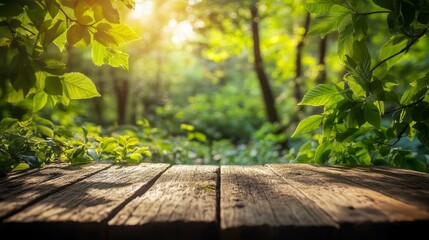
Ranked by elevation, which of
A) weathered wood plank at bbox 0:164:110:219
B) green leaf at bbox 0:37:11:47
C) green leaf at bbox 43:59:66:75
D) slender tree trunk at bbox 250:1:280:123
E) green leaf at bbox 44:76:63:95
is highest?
slender tree trunk at bbox 250:1:280:123

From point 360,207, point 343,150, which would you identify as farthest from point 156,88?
point 360,207

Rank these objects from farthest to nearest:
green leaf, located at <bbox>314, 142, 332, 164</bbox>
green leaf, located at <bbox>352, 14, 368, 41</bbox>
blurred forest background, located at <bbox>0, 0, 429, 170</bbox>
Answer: blurred forest background, located at <bbox>0, 0, 429, 170</bbox> → green leaf, located at <bbox>314, 142, 332, 164</bbox> → green leaf, located at <bbox>352, 14, 368, 41</bbox>

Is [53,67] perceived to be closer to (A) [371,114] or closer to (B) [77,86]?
(B) [77,86]

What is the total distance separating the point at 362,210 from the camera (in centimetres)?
93

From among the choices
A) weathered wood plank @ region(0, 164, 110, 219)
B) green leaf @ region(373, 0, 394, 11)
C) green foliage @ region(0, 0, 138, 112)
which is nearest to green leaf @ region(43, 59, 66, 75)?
green foliage @ region(0, 0, 138, 112)

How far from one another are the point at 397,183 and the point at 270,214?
71cm

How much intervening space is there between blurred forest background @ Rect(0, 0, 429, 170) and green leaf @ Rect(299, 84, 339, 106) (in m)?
0.57

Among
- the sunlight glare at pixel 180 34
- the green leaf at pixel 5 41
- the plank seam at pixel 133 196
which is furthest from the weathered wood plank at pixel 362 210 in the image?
the sunlight glare at pixel 180 34

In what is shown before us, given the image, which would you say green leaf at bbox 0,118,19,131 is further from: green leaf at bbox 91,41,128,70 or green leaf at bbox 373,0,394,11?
green leaf at bbox 373,0,394,11

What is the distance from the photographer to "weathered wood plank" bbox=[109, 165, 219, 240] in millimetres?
865

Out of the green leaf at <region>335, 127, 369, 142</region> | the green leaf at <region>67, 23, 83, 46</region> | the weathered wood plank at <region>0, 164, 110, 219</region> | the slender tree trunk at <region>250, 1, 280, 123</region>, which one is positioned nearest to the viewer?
the weathered wood plank at <region>0, 164, 110, 219</region>

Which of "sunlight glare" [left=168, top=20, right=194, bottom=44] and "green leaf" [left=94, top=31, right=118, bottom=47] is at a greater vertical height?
"sunlight glare" [left=168, top=20, right=194, bottom=44]

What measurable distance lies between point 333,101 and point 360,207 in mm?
938

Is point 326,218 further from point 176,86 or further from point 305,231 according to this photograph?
point 176,86
